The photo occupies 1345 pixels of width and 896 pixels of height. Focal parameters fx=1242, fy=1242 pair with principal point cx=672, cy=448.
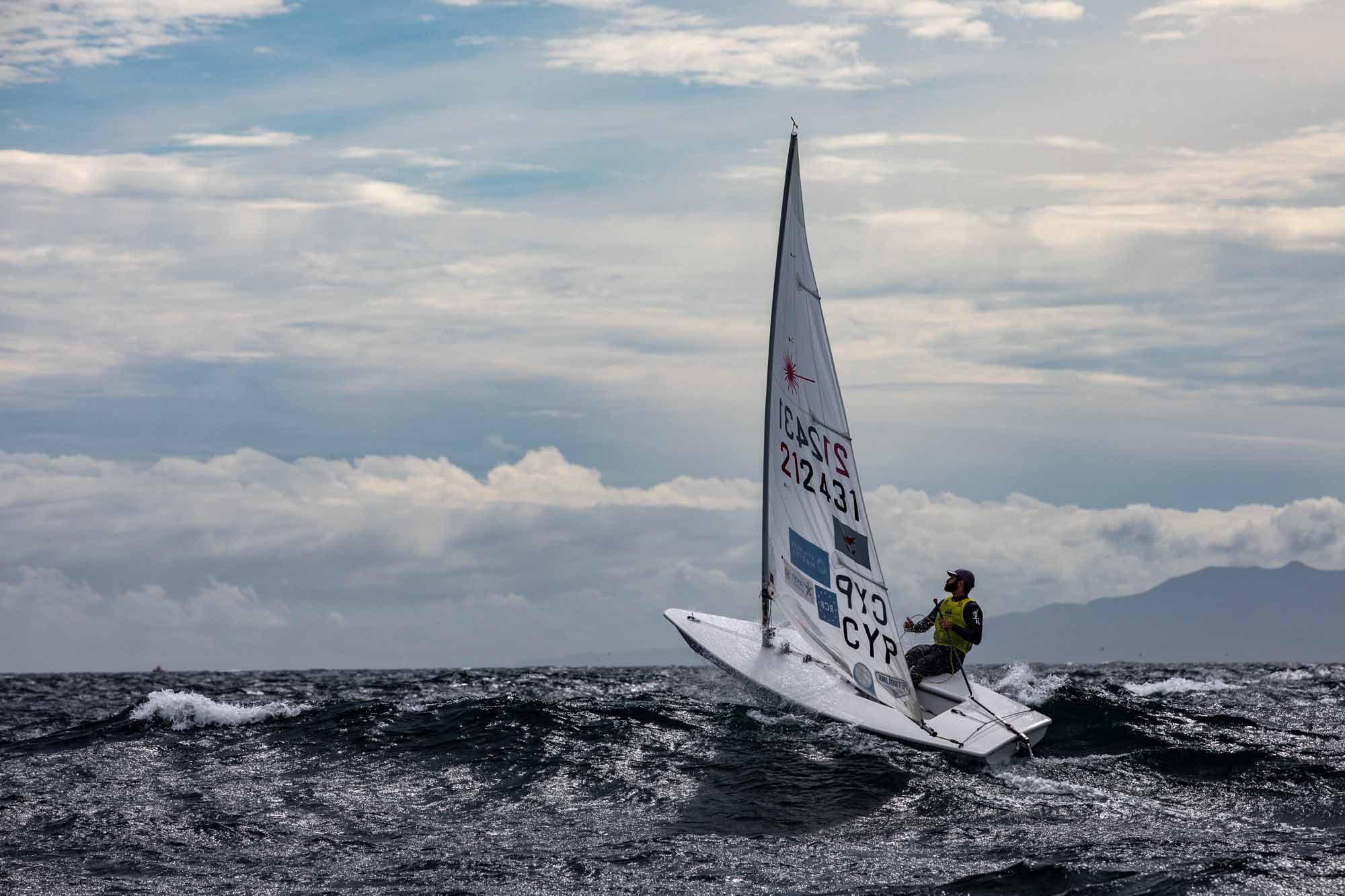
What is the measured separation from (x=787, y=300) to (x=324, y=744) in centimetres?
941

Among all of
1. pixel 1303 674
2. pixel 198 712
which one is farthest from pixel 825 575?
pixel 1303 674

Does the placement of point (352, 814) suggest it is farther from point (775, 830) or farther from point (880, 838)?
point (880, 838)

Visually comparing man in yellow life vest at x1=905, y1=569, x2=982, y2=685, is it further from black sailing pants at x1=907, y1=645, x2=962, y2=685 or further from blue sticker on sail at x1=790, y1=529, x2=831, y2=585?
blue sticker on sail at x1=790, y1=529, x2=831, y2=585

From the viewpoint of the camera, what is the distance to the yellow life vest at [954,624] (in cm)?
1822

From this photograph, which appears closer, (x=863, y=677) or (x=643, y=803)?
(x=643, y=803)

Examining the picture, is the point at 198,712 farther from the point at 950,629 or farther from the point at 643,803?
the point at 950,629

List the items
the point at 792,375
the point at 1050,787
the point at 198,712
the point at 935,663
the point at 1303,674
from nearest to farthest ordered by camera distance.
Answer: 1. the point at 1050,787
2. the point at 792,375
3. the point at 935,663
4. the point at 198,712
5. the point at 1303,674

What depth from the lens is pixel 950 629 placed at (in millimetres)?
18266

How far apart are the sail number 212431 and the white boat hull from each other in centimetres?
290

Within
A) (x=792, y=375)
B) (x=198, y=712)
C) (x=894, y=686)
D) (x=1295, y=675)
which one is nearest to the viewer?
(x=894, y=686)

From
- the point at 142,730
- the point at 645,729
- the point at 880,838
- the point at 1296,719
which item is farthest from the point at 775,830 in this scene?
the point at 1296,719

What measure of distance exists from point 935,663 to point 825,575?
2493mm

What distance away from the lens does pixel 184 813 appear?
13.9 meters

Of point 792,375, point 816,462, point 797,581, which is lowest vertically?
point 797,581
